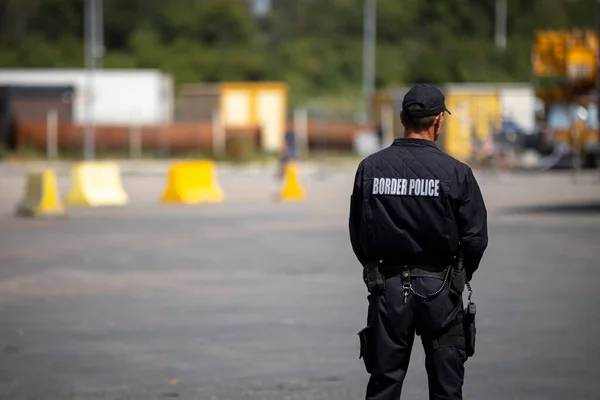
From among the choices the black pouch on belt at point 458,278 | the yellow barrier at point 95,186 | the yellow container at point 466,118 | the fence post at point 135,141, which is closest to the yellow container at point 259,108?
the fence post at point 135,141

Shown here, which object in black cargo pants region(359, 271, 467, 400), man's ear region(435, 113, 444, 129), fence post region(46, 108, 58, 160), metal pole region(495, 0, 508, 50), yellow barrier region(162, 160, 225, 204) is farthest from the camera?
metal pole region(495, 0, 508, 50)

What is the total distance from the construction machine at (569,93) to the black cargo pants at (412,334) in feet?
125

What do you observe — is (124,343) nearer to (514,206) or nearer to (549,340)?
(549,340)

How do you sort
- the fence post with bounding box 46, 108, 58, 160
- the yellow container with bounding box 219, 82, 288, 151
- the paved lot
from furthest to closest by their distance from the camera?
the yellow container with bounding box 219, 82, 288, 151
the fence post with bounding box 46, 108, 58, 160
the paved lot

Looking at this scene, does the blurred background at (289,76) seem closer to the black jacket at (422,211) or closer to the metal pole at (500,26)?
the metal pole at (500,26)

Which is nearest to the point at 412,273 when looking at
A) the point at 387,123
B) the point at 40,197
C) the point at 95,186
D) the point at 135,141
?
the point at 40,197

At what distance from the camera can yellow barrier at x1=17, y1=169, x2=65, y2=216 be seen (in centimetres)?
2434

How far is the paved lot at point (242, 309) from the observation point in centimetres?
930

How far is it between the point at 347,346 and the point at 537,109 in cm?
3881

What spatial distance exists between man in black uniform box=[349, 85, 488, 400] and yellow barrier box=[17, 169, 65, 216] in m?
18.6

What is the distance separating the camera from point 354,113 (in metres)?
70.4

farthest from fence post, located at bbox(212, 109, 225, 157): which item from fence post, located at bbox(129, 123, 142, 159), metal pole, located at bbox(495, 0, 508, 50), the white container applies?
metal pole, located at bbox(495, 0, 508, 50)

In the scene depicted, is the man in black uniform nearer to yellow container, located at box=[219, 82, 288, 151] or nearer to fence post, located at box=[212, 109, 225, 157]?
fence post, located at box=[212, 109, 225, 157]

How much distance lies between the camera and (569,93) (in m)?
45.9
